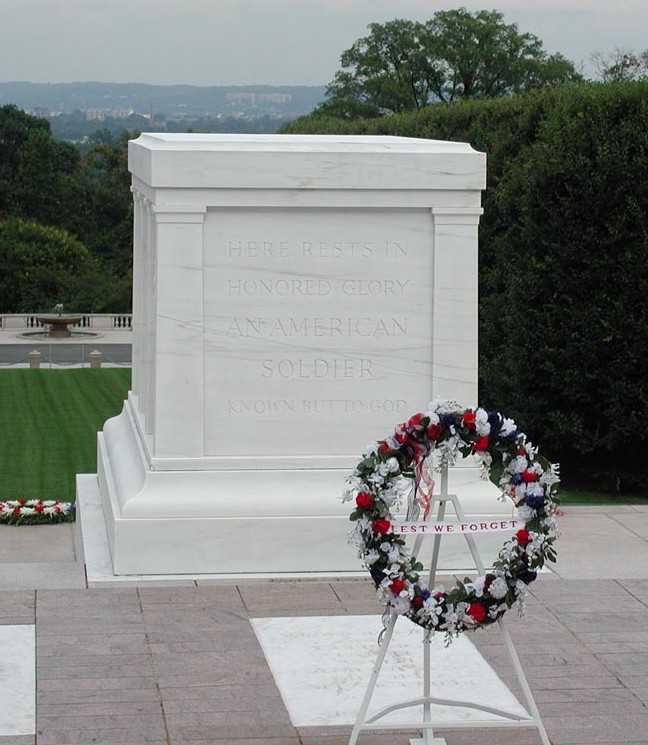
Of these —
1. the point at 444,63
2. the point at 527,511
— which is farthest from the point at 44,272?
the point at 527,511

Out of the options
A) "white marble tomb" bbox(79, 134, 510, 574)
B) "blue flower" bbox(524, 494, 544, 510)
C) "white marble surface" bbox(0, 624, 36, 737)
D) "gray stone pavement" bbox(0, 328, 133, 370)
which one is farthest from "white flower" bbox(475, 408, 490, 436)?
"gray stone pavement" bbox(0, 328, 133, 370)

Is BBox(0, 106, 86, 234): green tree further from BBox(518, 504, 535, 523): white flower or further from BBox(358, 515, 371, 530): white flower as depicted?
BBox(518, 504, 535, 523): white flower

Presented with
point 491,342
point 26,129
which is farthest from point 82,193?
point 491,342

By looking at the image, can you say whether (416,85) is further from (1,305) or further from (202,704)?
(202,704)

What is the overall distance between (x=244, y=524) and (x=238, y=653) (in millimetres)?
1531

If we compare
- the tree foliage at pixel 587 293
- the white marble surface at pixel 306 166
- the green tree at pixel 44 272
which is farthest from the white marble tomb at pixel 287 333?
the green tree at pixel 44 272

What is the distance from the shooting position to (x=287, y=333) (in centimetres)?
868

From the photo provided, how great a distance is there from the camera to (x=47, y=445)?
2305 centimetres

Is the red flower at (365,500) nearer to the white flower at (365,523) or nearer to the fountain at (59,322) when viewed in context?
the white flower at (365,523)

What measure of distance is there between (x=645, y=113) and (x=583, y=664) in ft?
25.3

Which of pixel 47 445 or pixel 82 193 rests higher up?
pixel 82 193

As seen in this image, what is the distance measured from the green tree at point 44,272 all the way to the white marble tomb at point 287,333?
57.2 meters

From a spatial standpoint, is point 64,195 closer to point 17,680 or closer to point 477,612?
point 17,680

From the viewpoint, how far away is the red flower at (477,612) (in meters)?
5.55
